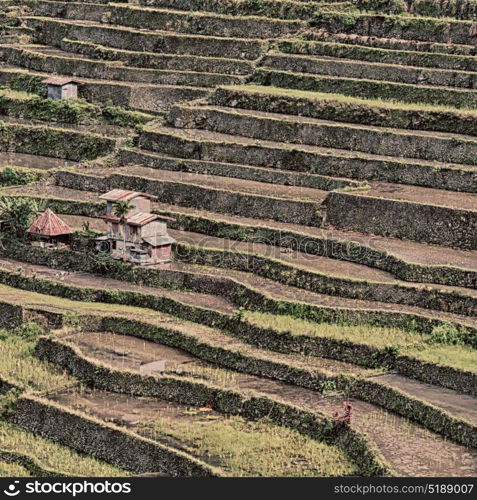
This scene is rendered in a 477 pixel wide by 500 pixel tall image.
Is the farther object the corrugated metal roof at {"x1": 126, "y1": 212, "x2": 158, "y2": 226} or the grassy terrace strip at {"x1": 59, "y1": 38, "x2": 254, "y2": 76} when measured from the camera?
the grassy terrace strip at {"x1": 59, "y1": 38, "x2": 254, "y2": 76}

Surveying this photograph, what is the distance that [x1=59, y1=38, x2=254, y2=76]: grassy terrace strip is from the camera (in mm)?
49812

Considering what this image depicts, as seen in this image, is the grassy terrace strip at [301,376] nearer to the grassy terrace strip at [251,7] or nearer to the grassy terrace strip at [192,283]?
the grassy terrace strip at [192,283]

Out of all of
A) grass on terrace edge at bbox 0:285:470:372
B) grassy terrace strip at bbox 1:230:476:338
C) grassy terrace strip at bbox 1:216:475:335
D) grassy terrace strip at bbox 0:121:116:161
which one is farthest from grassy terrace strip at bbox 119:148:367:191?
grass on terrace edge at bbox 0:285:470:372

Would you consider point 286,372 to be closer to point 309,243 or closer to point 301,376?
point 301,376

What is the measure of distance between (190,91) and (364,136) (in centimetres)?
674

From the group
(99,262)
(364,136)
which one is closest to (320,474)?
(99,262)

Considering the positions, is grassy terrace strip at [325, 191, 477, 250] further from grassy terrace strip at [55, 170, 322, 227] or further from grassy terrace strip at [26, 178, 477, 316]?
grassy terrace strip at [26, 178, 477, 316]

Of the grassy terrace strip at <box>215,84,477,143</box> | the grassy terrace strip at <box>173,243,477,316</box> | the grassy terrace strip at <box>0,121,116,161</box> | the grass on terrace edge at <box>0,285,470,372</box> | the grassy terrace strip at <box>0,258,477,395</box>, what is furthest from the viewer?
the grassy terrace strip at <box>0,121,116,161</box>

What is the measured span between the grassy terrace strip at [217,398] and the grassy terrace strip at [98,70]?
1383cm

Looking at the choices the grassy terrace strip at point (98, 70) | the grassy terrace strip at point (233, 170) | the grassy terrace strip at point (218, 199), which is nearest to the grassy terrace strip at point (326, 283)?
the grassy terrace strip at point (218, 199)

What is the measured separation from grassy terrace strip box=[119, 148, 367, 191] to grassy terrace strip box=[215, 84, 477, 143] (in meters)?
2.66

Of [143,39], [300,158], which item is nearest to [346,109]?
[300,158]

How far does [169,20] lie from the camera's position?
53.3m

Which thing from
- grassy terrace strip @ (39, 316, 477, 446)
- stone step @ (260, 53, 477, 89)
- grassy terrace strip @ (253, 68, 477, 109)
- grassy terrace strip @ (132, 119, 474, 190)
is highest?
stone step @ (260, 53, 477, 89)
